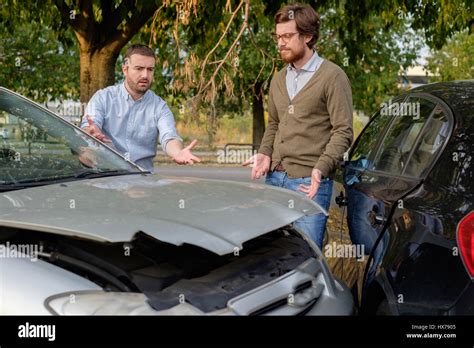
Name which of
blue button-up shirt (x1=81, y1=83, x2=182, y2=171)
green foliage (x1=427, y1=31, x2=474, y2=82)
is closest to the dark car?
blue button-up shirt (x1=81, y1=83, x2=182, y2=171)

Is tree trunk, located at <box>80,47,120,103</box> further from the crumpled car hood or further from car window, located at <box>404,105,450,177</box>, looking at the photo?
car window, located at <box>404,105,450,177</box>

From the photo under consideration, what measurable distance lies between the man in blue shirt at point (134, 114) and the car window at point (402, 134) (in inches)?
53.5

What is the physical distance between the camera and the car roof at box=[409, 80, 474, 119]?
3.13 metres

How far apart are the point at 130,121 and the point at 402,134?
1818 millimetres

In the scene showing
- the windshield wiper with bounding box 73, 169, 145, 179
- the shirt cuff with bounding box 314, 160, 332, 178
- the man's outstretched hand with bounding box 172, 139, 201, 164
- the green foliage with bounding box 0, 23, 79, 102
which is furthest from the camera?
the green foliage with bounding box 0, 23, 79, 102

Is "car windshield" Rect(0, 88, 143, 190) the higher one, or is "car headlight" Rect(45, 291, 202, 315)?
"car windshield" Rect(0, 88, 143, 190)

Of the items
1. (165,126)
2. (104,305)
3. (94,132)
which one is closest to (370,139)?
(165,126)

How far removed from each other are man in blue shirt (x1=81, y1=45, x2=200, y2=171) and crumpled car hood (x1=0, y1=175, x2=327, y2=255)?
4.26ft

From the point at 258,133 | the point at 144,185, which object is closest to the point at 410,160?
the point at 144,185

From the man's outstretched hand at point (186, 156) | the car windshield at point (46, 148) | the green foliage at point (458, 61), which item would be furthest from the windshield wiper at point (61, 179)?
the green foliage at point (458, 61)

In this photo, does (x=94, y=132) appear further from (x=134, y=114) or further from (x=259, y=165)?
(x=259, y=165)

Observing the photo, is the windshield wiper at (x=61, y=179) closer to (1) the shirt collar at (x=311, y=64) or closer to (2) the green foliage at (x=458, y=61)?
(1) the shirt collar at (x=311, y=64)

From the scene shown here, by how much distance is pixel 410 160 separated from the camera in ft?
11.2

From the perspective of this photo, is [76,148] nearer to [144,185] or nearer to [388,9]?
[144,185]
